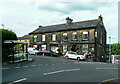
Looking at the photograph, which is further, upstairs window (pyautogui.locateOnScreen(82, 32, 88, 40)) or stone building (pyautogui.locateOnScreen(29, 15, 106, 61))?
upstairs window (pyautogui.locateOnScreen(82, 32, 88, 40))

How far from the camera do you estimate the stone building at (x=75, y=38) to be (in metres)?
27.8

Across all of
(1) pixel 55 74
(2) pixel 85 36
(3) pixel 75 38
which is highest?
(2) pixel 85 36

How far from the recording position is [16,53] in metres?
16.0

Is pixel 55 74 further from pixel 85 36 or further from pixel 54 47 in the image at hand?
pixel 54 47

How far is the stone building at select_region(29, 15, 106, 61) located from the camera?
27.8m

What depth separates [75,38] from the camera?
3008cm

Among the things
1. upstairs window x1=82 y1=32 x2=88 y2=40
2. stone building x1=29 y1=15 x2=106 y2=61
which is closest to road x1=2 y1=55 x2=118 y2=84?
stone building x1=29 y1=15 x2=106 y2=61

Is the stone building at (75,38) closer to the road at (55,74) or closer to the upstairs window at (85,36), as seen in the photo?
the upstairs window at (85,36)

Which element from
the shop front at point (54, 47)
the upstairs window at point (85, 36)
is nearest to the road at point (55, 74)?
the upstairs window at point (85, 36)

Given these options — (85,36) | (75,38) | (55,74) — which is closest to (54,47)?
(75,38)

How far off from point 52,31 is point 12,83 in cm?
2716

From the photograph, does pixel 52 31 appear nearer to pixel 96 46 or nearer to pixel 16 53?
pixel 96 46

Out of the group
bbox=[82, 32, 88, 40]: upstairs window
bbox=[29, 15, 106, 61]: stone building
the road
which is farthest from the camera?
bbox=[82, 32, 88, 40]: upstairs window

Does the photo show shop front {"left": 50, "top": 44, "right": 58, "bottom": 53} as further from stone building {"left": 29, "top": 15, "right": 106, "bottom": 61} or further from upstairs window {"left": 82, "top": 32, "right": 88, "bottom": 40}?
upstairs window {"left": 82, "top": 32, "right": 88, "bottom": 40}
